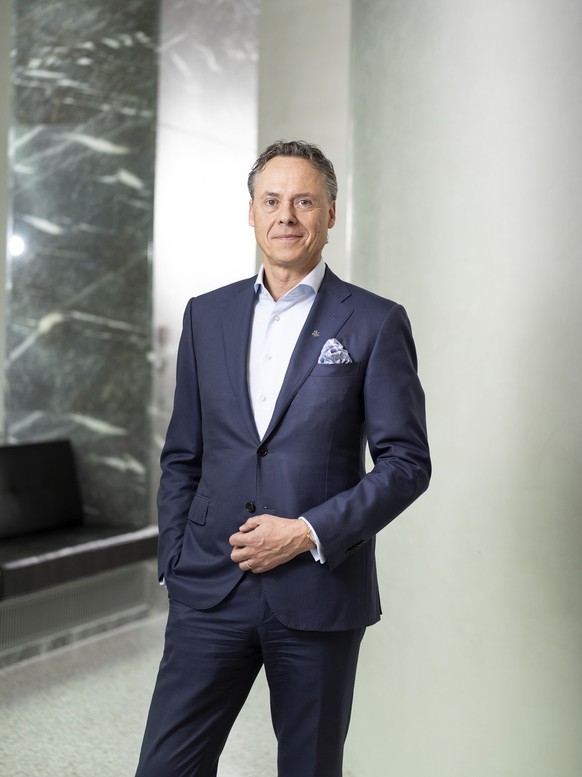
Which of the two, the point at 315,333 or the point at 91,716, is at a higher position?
the point at 315,333

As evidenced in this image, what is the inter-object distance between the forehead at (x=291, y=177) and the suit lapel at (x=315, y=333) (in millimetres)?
197

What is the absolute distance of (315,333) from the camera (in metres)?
1.93

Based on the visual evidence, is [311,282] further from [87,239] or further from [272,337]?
[87,239]

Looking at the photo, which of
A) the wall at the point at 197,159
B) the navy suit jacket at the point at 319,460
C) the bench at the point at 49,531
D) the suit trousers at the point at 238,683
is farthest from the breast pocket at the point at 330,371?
the wall at the point at 197,159

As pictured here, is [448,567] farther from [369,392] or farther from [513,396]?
[369,392]

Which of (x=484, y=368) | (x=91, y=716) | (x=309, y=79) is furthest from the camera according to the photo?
(x=91, y=716)

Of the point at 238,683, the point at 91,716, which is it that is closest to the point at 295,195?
the point at 238,683

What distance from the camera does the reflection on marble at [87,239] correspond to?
5074 millimetres

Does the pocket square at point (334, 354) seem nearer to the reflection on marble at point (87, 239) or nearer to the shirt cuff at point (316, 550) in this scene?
the shirt cuff at point (316, 550)

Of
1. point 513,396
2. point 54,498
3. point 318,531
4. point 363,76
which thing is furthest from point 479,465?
point 54,498

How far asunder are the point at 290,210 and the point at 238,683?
0.95m

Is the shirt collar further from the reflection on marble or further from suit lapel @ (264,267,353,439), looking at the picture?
the reflection on marble

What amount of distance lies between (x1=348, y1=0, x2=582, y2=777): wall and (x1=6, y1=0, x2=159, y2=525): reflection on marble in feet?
8.79

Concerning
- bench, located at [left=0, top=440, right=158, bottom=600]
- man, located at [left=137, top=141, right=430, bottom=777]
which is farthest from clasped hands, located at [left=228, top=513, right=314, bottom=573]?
bench, located at [left=0, top=440, right=158, bottom=600]
